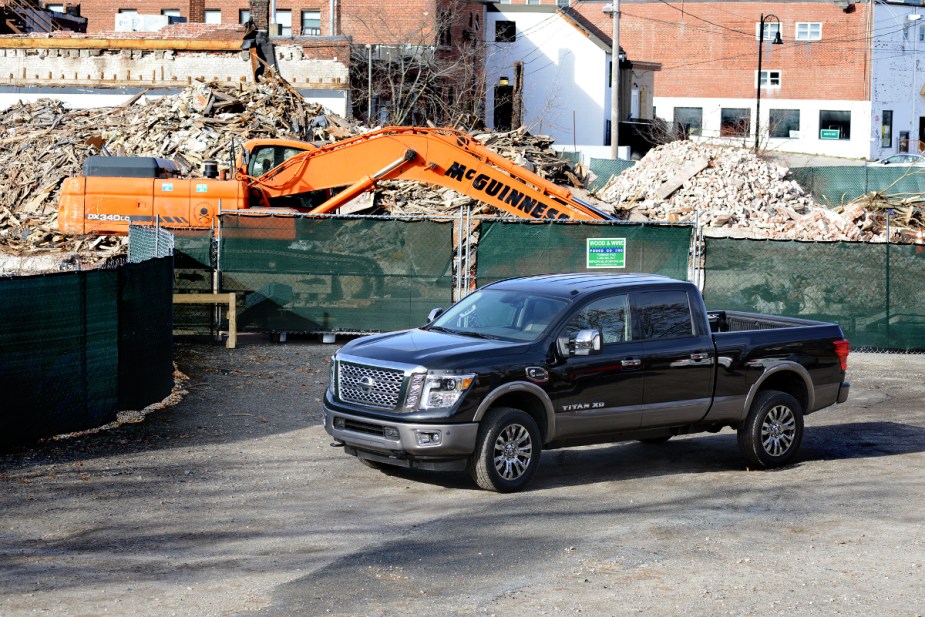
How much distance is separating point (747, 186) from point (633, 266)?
1598 centimetres

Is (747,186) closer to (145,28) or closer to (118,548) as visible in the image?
(118,548)

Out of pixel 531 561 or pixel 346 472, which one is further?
pixel 346 472

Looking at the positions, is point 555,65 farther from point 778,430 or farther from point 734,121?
point 778,430

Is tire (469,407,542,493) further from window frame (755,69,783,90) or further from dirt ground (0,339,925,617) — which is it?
window frame (755,69,783,90)

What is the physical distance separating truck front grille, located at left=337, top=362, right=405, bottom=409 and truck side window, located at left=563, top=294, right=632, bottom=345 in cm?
176

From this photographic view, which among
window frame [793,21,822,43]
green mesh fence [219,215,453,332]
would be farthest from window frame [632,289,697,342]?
window frame [793,21,822,43]

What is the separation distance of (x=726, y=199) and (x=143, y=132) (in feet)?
56.4

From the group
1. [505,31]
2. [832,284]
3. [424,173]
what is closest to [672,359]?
[832,284]

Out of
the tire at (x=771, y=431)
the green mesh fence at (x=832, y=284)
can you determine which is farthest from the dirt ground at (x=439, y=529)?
the green mesh fence at (x=832, y=284)

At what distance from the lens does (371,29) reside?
59375 mm

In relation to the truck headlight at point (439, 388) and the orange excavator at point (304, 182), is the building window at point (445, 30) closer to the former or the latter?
the orange excavator at point (304, 182)

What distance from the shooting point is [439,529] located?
9625mm

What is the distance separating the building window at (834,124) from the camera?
77312mm

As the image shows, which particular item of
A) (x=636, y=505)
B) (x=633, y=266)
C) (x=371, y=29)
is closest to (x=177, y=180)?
(x=633, y=266)
